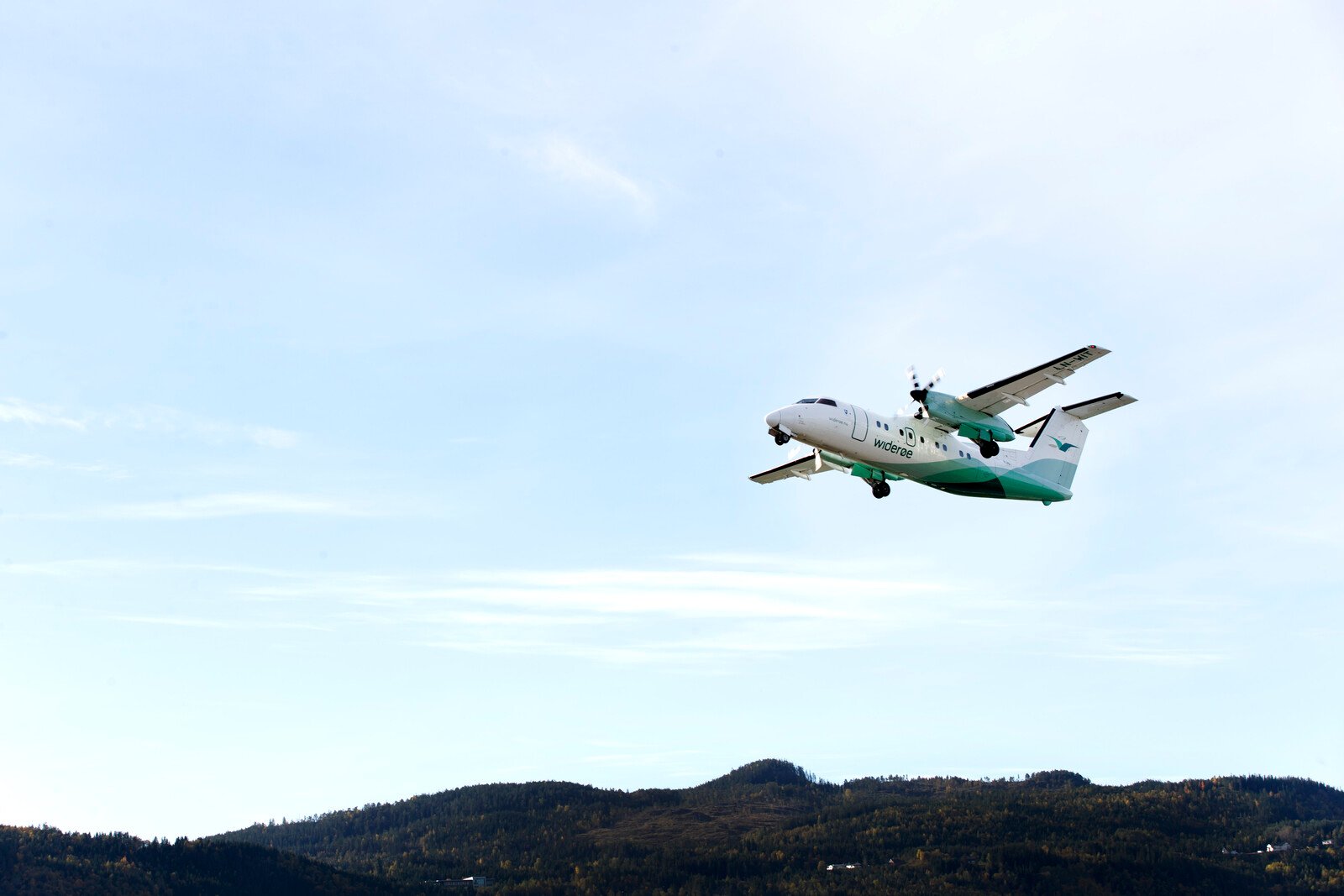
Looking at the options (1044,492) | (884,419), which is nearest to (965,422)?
(884,419)

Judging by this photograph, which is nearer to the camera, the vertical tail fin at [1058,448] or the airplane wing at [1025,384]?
the airplane wing at [1025,384]

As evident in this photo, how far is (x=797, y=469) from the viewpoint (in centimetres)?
6147

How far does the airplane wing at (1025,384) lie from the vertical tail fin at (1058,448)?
6.99m

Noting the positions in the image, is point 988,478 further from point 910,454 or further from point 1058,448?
point 1058,448

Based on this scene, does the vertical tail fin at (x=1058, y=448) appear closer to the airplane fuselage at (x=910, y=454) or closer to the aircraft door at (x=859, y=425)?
the airplane fuselage at (x=910, y=454)

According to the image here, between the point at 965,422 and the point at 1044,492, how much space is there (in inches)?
333

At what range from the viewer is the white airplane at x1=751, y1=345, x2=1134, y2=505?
165 feet

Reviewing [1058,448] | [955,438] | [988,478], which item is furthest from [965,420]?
[1058,448]

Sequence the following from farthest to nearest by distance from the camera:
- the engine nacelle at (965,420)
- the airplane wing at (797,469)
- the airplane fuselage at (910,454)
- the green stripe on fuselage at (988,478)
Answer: the airplane wing at (797,469)
the green stripe on fuselage at (988,478)
the engine nacelle at (965,420)
the airplane fuselage at (910,454)

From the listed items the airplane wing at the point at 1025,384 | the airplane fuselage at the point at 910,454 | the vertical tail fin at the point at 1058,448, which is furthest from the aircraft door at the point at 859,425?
the vertical tail fin at the point at 1058,448

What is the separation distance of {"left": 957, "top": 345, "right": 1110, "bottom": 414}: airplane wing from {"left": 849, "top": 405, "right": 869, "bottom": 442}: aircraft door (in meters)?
4.89

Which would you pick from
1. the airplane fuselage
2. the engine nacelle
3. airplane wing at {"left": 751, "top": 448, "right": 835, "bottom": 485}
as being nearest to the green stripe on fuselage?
the airplane fuselage

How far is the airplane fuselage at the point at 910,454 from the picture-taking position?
163 ft

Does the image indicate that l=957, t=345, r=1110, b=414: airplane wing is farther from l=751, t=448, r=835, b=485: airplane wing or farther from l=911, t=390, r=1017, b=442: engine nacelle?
l=751, t=448, r=835, b=485: airplane wing
